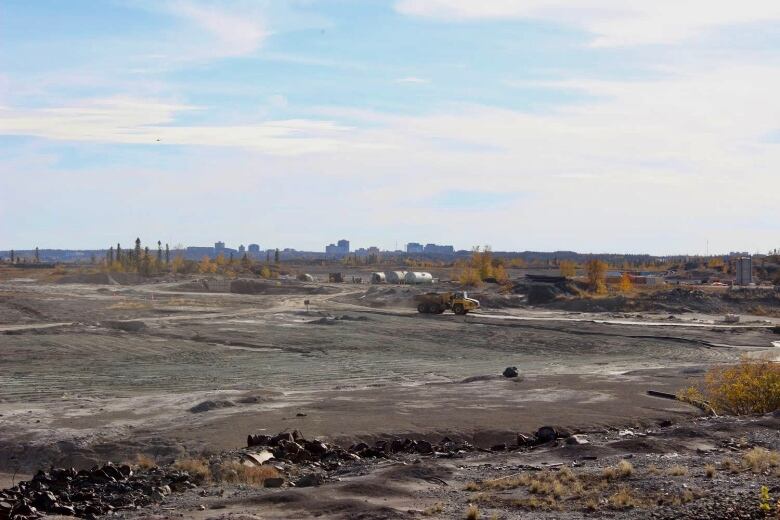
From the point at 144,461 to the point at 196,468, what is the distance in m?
2.12

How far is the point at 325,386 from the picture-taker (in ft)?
114

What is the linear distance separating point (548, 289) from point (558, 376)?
50.8m

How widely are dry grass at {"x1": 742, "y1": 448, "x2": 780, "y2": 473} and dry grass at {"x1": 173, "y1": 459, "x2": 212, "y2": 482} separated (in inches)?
393

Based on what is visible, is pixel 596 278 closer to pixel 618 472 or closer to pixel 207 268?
pixel 207 268

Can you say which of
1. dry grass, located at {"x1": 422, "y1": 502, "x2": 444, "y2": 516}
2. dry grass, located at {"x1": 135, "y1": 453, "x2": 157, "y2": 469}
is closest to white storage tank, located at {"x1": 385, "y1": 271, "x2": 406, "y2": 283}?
dry grass, located at {"x1": 135, "y1": 453, "x2": 157, "y2": 469}

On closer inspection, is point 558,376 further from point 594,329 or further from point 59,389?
point 594,329

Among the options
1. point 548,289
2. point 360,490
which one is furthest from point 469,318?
point 360,490

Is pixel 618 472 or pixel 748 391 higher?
pixel 748 391

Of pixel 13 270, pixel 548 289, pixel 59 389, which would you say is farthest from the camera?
pixel 13 270

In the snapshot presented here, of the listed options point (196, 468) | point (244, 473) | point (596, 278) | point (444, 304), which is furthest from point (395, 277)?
point (244, 473)

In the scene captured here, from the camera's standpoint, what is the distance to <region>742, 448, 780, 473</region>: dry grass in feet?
58.9

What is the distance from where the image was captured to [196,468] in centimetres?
1966

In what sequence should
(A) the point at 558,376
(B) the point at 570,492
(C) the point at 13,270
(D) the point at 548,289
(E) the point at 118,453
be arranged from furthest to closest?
(C) the point at 13,270, (D) the point at 548,289, (A) the point at 558,376, (E) the point at 118,453, (B) the point at 570,492

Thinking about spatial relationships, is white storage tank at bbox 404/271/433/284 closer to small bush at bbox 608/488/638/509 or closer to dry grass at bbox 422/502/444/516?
small bush at bbox 608/488/638/509
